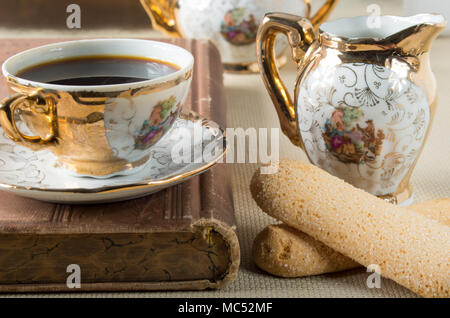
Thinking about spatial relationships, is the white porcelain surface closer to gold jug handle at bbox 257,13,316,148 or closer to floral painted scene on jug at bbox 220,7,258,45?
floral painted scene on jug at bbox 220,7,258,45

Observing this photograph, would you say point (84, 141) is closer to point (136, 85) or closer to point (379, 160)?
point (136, 85)

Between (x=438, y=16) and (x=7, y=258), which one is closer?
(x=7, y=258)

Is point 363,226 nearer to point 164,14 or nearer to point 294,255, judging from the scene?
point 294,255

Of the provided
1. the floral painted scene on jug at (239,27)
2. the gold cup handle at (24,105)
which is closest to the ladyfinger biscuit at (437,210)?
the gold cup handle at (24,105)

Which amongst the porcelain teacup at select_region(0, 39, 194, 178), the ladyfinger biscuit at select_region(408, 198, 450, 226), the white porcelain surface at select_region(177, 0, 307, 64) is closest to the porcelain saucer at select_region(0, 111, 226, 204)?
the porcelain teacup at select_region(0, 39, 194, 178)

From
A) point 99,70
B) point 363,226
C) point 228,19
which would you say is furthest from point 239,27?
point 363,226

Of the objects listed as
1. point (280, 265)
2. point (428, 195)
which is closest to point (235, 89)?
point (428, 195)
